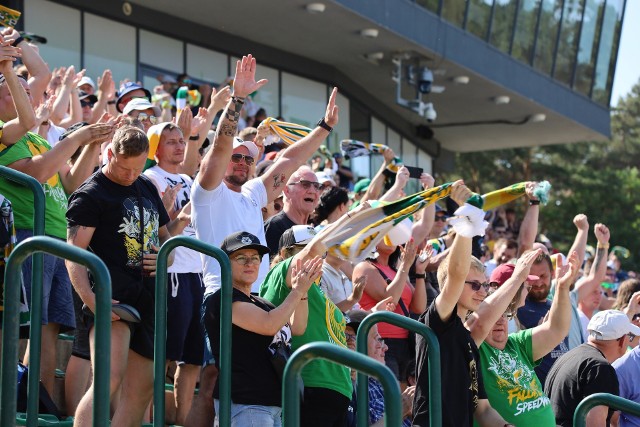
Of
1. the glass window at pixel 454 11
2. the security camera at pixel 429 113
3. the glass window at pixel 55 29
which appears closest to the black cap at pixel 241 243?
the glass window at pixel 55 29

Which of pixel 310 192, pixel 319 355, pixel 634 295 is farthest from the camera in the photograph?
pixel 634 295

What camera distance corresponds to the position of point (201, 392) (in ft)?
22.9

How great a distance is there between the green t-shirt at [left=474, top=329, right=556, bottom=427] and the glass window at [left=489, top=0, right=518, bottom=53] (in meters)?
17.7

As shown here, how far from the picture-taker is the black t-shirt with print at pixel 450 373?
20.5 ft

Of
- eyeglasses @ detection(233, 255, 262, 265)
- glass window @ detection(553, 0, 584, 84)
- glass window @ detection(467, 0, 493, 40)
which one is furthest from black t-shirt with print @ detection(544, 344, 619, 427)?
glass window @ detection(553, 0, 584, 84)

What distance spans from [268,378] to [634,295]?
4.29 meters

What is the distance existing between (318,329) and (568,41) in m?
21.9

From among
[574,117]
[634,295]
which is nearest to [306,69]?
[574,117]

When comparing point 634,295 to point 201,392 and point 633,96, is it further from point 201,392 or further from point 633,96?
point 633,96

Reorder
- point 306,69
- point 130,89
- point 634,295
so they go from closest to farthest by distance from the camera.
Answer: point 634,295
point 130,89
point 306,69

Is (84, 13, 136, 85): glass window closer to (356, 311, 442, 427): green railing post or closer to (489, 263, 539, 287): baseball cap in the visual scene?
(489, 263, 539, 287): baseball cap

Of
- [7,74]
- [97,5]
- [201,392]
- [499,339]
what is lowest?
[201,392]

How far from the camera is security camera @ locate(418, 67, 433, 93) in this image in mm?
21562

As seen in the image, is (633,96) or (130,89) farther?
(633,96)
